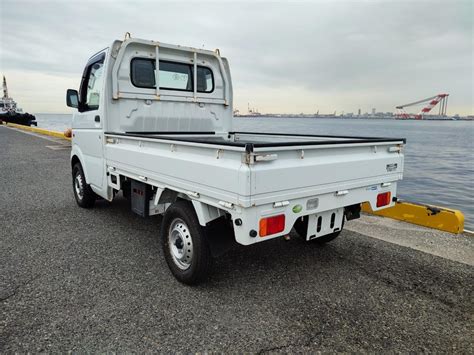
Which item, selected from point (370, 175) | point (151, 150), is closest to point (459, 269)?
point (370, 175)

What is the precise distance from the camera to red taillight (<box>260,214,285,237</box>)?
9.22 ft

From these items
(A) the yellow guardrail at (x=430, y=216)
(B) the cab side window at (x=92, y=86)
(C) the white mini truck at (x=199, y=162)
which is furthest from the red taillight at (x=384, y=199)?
(B) the cab side window at (x=92, y=86)

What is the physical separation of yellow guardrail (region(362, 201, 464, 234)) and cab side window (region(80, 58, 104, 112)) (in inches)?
159

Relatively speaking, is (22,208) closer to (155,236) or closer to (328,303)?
(155,236)

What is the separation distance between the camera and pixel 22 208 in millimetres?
6266

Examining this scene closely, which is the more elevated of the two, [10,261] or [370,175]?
[370,175]

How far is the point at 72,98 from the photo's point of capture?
5832 millimetres

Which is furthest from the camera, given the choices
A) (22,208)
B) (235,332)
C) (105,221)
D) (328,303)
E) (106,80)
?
(22,208)

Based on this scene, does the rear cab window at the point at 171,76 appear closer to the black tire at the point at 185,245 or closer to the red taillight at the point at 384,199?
the black tire at the point at 185,245

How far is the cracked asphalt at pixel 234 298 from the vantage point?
2688mm

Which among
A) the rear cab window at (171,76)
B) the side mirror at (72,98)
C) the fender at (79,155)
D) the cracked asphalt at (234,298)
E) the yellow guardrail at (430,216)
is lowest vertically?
the cracked asphalt at (234,298)

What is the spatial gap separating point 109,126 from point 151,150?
1448 millimetres

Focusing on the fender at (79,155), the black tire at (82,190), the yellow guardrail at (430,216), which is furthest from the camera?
the black tire at (82,190)

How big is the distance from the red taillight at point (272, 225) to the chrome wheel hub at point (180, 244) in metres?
0.84
